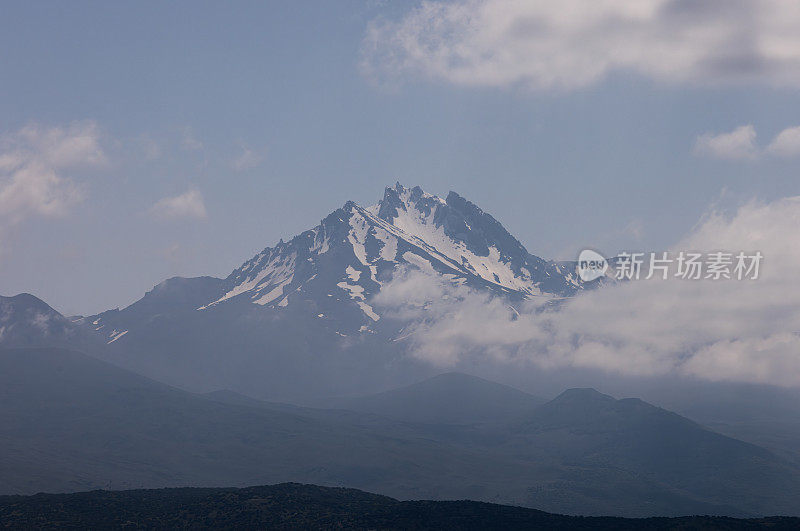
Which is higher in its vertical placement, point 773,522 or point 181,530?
point 773,522

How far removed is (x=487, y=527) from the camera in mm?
199875

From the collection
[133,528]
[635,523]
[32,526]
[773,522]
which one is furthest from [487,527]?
[32,526]

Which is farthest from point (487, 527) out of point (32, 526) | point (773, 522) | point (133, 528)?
point (32, 526)

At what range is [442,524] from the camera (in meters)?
198

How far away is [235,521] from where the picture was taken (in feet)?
652

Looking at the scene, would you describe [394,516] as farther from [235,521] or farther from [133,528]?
[133,528]

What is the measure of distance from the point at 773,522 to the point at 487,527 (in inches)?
2319

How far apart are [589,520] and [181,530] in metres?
88.1

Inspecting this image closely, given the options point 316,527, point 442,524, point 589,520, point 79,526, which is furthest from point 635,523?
point 79,526

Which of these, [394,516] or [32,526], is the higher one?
[394,516]

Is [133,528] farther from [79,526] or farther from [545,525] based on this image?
[545,525]

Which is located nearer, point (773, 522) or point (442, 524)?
point (773, 522)

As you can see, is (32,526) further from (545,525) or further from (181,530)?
(545,525)

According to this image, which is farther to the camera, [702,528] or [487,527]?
[487,527]
